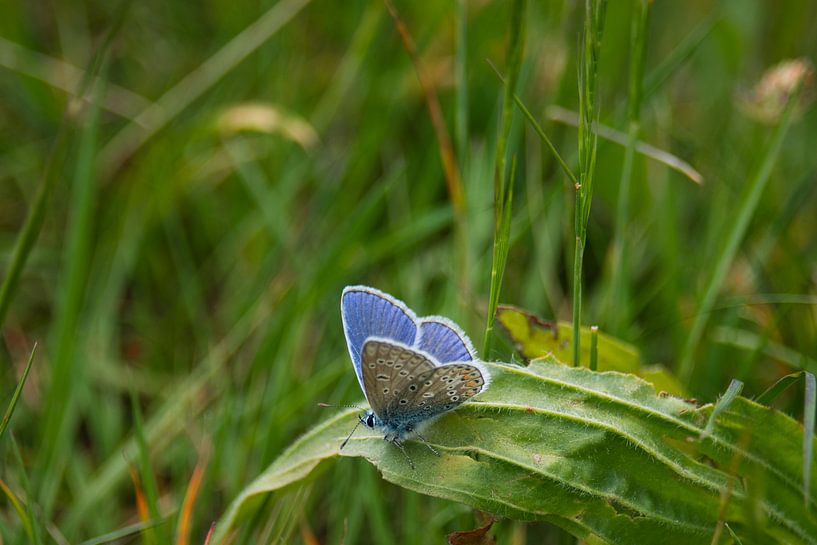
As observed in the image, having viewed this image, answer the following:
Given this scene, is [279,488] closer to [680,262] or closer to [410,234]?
[410,234]

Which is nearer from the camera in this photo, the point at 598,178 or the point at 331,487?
the point at 331,487

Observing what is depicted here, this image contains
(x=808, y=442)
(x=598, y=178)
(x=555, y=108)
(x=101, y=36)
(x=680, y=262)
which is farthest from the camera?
A: (x=101, y=36)

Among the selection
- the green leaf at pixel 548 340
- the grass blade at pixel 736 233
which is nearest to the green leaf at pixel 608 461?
the green leaf at pixel 548 340

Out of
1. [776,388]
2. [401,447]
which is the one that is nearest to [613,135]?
[776,388]

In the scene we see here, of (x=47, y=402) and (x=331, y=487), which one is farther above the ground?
(x=47, y=402)

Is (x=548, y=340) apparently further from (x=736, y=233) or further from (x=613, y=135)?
(x=613, y=135)

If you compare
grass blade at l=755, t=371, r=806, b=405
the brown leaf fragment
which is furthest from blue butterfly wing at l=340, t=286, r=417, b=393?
grass blade at l=755, t=371, r=806, b=405

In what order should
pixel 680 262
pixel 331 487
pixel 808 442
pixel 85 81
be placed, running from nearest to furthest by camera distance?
pixel 808 442 → pixel 85 81 → pixel 331 487 → pixel 680 262

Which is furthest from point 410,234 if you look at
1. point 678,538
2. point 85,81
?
point 678,538
